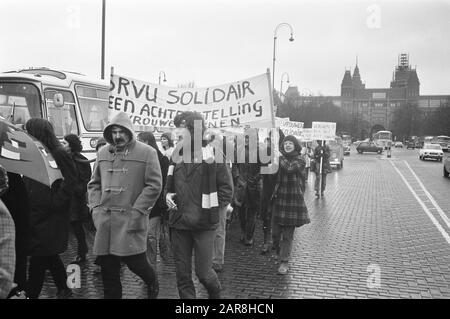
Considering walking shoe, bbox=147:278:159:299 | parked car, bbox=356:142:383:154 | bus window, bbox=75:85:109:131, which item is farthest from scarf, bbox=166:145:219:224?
parked car, bbox=356:142:383:154

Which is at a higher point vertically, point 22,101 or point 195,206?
point 22,101

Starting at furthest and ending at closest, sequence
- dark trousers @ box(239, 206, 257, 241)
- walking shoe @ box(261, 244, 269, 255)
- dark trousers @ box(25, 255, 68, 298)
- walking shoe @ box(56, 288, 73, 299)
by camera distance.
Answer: dark trousers @ box(239, 206, 257, 241), walking shoe @ box(261, 244, 269, 255), walking shoe @ box(56, 288, 73, 299), dark trousers @ box(25, 255, 68, 298)

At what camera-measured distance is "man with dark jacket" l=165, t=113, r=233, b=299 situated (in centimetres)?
429

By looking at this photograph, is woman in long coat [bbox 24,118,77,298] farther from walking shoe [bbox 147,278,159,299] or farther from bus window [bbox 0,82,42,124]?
bus window [bbox 0,82,42,124]

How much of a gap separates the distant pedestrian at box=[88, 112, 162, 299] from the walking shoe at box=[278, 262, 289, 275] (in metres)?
2.33

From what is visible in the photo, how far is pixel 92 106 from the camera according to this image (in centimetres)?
1147

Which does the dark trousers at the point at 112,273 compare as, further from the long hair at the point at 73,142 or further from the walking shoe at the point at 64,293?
the long hair at the point at 73,142

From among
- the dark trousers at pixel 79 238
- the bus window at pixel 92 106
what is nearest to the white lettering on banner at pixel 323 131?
the bus window at pixel 92 106

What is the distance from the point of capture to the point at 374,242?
822 cm

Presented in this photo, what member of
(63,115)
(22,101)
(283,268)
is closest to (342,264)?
(283,268)

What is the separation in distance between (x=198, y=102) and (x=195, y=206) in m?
4.48

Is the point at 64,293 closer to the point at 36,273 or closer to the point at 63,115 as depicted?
the point at 36,273

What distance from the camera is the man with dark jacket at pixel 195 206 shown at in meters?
4.29

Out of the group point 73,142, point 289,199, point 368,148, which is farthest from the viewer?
point 368,148
